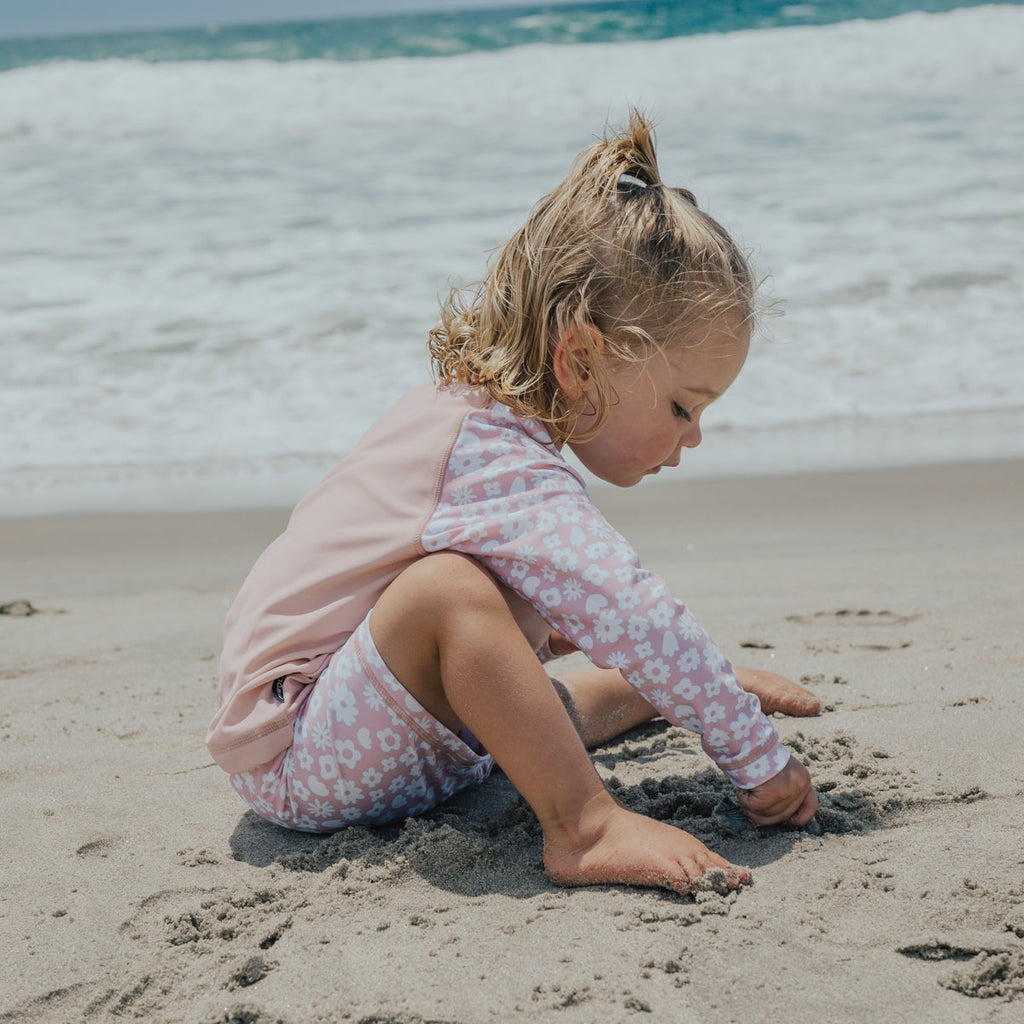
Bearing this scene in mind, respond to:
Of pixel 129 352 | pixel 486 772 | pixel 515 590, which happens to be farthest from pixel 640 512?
pixel 129 352

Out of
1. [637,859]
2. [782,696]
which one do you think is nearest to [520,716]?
[637,859]

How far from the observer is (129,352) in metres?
5.54

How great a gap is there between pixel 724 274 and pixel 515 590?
0.63m

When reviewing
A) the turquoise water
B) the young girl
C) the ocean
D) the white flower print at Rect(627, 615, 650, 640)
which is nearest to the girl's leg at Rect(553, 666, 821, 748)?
the young girl

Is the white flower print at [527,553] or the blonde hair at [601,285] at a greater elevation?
the blonde hair at [601,285]

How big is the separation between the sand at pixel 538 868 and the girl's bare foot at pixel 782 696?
3cm

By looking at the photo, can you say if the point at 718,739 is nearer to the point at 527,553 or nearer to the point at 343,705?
the point at 527,553

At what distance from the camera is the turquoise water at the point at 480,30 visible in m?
19.9

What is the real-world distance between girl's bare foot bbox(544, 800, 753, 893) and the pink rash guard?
0.53ft

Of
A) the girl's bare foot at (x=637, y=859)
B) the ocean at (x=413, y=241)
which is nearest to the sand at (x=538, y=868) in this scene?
the girl's bare foot at (x=637, y=859)

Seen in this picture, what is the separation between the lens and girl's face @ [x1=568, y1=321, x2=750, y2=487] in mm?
1867

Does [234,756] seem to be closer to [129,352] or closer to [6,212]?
[129,352]

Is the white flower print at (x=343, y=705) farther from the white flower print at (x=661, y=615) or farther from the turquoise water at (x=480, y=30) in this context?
the turquoise water at (x=480, y=30)

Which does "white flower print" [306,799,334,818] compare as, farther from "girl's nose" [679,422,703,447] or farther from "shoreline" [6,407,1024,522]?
"shoreline" [6,407,1024,522]
